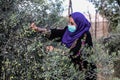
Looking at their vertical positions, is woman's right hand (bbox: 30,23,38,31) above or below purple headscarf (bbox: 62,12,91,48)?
above

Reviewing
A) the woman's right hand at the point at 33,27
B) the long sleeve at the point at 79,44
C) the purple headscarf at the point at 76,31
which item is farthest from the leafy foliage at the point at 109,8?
the woman's right hand at the point at 33,27

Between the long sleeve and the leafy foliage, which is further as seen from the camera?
the leafy foliage

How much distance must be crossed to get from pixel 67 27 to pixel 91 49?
74cm

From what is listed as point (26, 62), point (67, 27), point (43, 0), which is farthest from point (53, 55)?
point (67, 27)

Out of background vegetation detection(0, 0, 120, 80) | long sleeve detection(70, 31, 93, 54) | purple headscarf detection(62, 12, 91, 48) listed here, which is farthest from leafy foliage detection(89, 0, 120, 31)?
background vegetation detection(0, 0, 120, 80)

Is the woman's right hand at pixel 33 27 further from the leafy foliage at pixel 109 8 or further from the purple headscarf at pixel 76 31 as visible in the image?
the leafy foliage at pixel 109 8

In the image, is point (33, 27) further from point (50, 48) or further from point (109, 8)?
point (109, 8)

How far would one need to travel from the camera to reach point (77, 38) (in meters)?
4.55

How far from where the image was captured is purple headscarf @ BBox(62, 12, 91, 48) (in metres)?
4.52

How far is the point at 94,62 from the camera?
400cm

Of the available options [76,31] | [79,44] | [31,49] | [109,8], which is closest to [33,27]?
[31,49]

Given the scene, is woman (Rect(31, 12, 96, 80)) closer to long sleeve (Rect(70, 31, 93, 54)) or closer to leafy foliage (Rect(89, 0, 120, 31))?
long sleeve (Rect(70, 31, 93, 54))

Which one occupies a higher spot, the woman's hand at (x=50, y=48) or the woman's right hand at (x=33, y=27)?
the woman's right hand at (x=33, y=27)

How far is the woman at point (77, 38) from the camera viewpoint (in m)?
4.24
